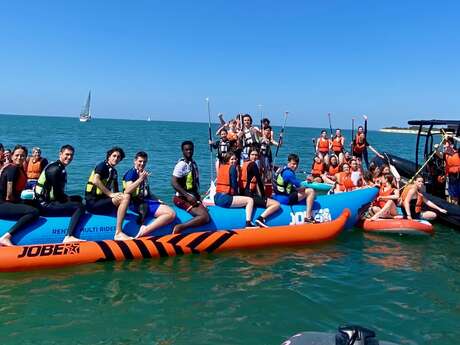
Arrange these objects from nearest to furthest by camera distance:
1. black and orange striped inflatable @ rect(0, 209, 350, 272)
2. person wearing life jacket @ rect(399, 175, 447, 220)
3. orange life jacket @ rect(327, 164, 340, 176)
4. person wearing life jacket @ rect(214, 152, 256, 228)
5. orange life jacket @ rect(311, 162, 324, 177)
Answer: black and orange striped inflatable @ rect(0, 209, 350, 272) → person wearing life jacket @ rect(214, 152, 256, 228) → person wearing life jacket @ rect(399, 175, 447, 220) → orange life jacket @ rect(327, 164, 340, 176) → orange life jacket @ rect(311, 162, 324, 177)

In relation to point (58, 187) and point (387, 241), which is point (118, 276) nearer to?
point (58, 187)

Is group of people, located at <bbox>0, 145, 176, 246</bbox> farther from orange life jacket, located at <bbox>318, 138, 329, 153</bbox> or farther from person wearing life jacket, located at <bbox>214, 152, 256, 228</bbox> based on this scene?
→ orange life jacket, located at <bbox>318, 138, 329, 153</bbox>

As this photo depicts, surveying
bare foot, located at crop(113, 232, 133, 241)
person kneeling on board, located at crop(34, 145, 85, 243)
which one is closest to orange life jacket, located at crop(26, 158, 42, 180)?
person kneeling on board, located at crop(34, 145, 85, 243)

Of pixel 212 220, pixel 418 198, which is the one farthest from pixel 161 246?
pixel 418 198

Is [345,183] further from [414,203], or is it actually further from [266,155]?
[414,203]

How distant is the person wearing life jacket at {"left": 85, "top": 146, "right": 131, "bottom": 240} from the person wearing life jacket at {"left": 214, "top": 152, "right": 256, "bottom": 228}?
67.8 inches

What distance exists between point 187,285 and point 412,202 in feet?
18.4

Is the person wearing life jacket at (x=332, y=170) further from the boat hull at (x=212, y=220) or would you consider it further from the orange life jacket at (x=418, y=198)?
the boat hull at (x=212, y=220)

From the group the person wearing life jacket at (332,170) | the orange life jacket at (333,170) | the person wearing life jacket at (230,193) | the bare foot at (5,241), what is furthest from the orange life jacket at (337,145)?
the bare foot at (5,241)

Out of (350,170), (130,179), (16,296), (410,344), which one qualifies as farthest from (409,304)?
(350,170)

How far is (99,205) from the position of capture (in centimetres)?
651

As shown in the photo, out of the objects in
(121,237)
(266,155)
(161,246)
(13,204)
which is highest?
(266,155)

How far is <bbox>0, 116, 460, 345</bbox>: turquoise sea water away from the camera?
4441 millimetres

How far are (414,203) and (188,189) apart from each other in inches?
195
